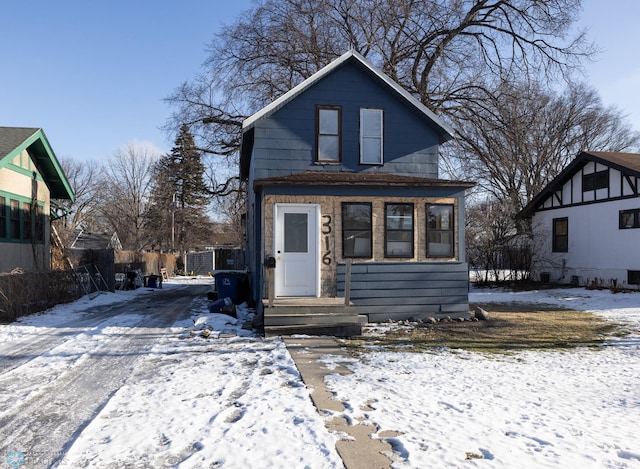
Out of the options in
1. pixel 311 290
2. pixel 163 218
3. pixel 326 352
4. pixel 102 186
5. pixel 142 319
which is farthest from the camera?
pixel 102 186

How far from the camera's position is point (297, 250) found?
35.1 ft

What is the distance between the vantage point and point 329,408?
490cm

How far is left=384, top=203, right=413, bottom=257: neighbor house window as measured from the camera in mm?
11062

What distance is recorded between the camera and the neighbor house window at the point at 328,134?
38.5 ft

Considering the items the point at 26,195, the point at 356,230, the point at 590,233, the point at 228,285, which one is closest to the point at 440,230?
the point at 356,230

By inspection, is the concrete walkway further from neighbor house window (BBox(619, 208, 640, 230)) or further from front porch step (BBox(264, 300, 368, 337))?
neighbor house window (BBox(619, 208, 640, 230))

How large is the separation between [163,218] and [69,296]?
107 ft

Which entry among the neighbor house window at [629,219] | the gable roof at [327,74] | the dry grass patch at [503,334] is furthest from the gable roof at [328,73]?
the neighbor house window at [629,219]

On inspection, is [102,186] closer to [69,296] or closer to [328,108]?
[69,296]

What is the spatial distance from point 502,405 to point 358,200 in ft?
21.2

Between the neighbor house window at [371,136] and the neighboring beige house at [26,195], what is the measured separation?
10.4 m

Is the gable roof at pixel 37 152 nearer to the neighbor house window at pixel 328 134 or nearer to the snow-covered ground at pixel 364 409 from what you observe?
the snow-covered ground at pixel 364 409

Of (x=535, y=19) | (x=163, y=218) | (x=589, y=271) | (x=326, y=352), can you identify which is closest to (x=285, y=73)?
(x=535, y=19)

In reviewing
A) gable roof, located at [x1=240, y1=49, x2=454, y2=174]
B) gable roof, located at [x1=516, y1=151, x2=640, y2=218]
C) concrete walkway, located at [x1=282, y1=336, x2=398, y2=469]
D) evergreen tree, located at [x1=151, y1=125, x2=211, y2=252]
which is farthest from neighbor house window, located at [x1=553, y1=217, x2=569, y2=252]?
evergreen tree, located at [x1=151, y1=125, x2=211, y2=252]
